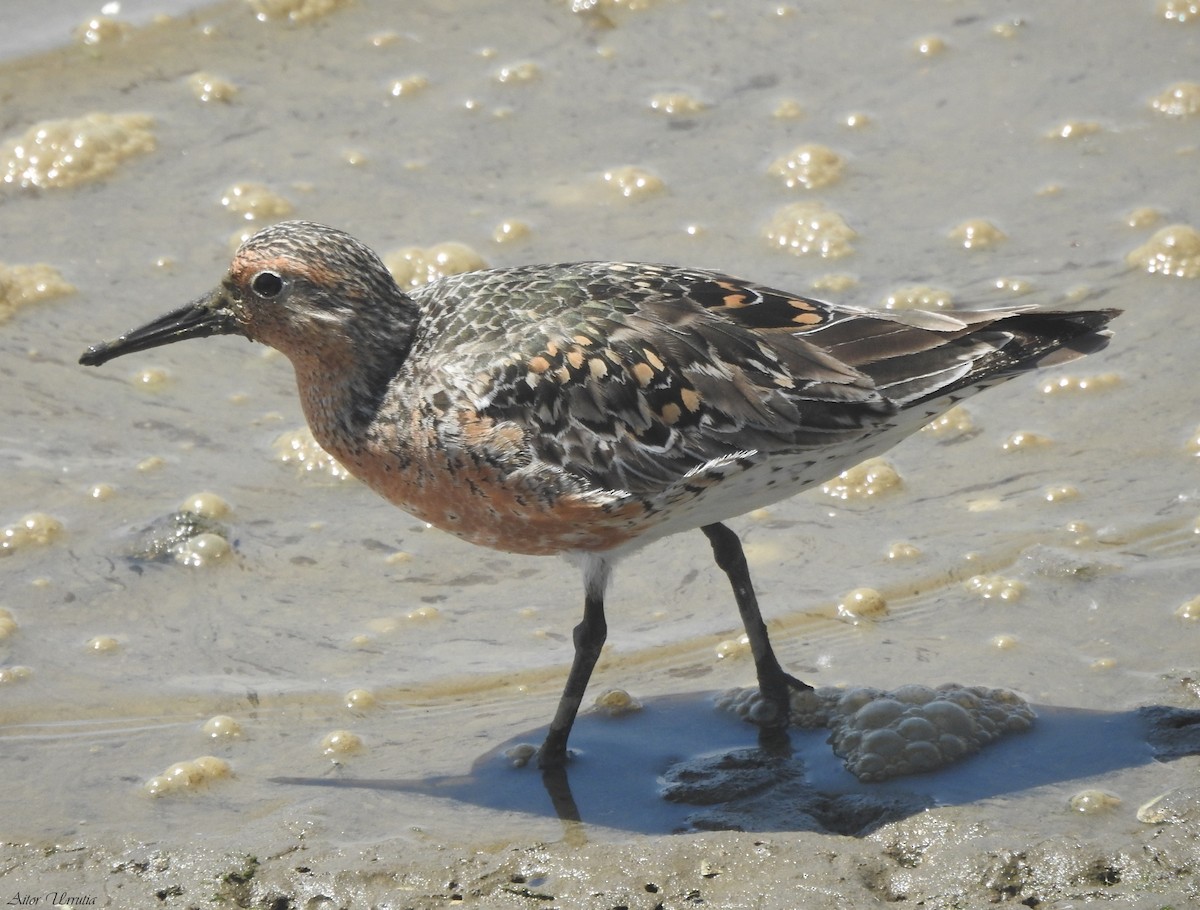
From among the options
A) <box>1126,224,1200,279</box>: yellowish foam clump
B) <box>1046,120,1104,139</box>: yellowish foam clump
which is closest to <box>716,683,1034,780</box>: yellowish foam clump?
<box>1126,224,1200,279</box>: yellowish foam clump

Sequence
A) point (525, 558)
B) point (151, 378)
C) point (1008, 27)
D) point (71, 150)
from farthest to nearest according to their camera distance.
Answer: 1. point (1008, 27)
2. point (71, 150)
3. point (151, 378)
4. point (525, 558)

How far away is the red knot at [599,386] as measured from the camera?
221 inches

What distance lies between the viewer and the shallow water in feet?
19.4

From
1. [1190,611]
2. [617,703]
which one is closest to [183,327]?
[617,703]

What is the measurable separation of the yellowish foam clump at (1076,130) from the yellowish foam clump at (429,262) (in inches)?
134

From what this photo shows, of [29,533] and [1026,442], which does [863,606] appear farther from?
[29,533]

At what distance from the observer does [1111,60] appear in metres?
9.58

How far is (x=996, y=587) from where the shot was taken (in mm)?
6387

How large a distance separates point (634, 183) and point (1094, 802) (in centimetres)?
493

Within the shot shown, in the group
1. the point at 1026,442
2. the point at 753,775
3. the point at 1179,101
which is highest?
the point at 1179,101

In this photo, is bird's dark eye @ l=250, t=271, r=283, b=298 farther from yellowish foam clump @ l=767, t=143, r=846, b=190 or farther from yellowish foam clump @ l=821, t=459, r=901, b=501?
yellowish foam clump @ l=767, t=143, r=846, b=190

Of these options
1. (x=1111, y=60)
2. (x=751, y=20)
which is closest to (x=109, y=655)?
(x=751, y=20)

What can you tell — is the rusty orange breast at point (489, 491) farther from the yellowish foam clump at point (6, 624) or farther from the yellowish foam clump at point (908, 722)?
the yellowish foam clump at point (6, 624)

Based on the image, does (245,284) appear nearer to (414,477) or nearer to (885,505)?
(414,477)
